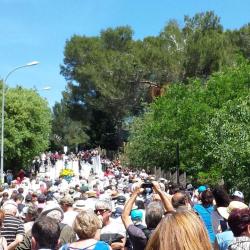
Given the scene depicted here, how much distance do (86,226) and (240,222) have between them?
136 cm

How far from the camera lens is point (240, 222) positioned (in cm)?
465

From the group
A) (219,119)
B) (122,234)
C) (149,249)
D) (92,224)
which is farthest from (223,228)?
(219,119)

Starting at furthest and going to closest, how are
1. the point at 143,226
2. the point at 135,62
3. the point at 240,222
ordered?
the point at 135,62
the point at 143,226
the point at 240,222

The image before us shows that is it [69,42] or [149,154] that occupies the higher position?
[69,42]

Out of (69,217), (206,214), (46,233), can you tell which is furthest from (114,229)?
(46,233)

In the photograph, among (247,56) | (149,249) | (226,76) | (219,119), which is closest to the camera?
(149,249)

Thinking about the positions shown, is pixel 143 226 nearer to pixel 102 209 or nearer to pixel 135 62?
pixel 102 209

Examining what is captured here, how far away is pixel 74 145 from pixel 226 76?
61.4 metres

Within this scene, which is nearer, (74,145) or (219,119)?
(219,119)

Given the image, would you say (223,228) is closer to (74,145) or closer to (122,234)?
(122,234)

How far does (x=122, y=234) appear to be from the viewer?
7312mm

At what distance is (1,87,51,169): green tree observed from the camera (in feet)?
136

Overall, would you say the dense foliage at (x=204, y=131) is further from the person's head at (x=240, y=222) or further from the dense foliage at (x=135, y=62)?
the person's head at (x=240, y=222)

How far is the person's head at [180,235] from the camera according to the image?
2.66m
